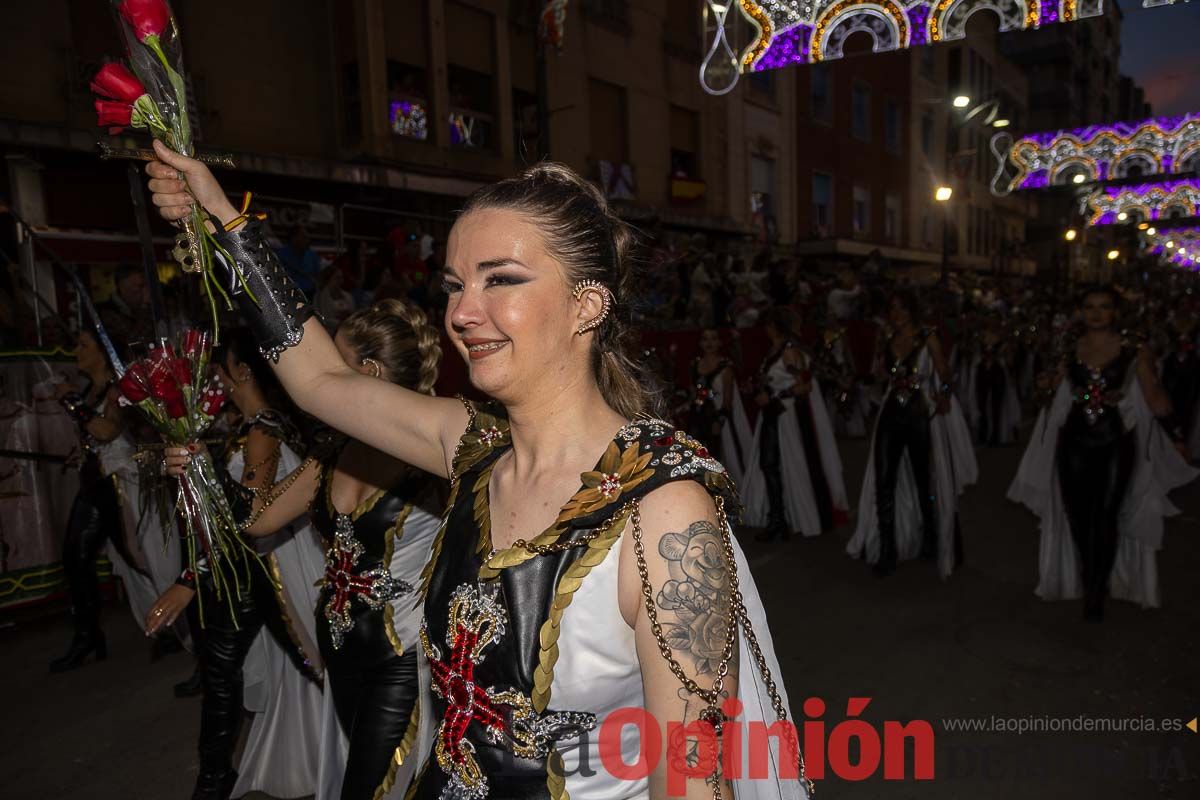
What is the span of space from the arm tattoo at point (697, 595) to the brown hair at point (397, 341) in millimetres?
1883

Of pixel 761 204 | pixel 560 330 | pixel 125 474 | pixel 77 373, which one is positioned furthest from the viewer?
pixel 761 204

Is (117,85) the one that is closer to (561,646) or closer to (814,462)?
(561,646)

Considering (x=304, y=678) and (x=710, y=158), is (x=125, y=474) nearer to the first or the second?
(x=304, y=678)

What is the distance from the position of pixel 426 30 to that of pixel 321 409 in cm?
1393

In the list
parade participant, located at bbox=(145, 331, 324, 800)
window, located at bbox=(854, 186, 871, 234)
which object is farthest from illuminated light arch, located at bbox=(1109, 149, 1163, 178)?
parade participant, located at bbox=(145, 331, 324, 800)

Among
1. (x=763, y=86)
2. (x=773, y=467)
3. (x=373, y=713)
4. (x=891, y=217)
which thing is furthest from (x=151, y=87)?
(x=891, y=217)

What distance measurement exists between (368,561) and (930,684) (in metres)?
3.28

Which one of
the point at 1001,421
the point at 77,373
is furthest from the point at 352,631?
the point at 1001,421

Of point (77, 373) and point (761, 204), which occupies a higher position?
point (761, 204)

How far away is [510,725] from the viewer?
153cm

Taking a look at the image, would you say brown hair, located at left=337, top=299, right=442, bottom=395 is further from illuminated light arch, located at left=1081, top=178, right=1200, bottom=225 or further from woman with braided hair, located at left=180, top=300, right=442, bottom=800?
illuminated light arch, located at left=1081, top=178, right=1200, bottom=225

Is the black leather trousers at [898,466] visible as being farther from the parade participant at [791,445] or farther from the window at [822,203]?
the window at [822,203]

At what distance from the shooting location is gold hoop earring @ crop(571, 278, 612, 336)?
159 cm

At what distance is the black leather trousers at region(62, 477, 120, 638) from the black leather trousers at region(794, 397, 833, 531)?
5931 mm
